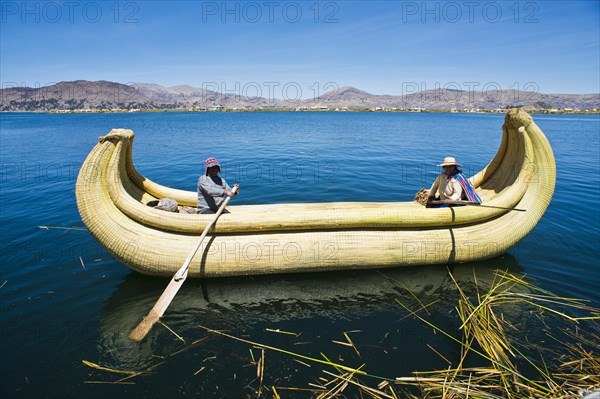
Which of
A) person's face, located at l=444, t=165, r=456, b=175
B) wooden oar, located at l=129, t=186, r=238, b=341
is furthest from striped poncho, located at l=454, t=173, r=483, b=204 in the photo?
wooden oar, located at l=129, t=186, r=238, b=341

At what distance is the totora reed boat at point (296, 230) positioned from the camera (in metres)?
5.34

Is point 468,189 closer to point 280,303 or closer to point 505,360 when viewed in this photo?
point 505,360

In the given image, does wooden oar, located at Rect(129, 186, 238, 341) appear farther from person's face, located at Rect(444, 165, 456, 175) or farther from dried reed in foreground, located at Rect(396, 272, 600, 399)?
person's face, located at Rect(444, 165, 456, 175)

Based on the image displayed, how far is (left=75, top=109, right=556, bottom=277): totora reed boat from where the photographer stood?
5.34m

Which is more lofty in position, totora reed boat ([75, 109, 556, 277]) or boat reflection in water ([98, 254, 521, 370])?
totora reed boat ([75, 109, 556, 277])

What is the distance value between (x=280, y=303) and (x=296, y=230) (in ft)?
4.41

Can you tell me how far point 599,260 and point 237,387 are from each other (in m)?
8.50

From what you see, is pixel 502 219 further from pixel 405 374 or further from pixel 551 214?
pixel 551 214

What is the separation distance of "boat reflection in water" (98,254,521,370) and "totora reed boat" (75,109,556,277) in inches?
14.7

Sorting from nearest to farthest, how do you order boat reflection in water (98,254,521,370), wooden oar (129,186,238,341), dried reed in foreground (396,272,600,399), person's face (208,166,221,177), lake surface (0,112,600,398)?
dried reed in foreground (396,272,600,399), lake surface (0,112,600,398), wooden oar (129,186,238,341), boat reflection in water (98,254,521,370), person's face (208,166,221,177)

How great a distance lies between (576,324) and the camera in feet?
16.3

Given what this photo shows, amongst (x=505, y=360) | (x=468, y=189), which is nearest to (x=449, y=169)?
(x=468, y=189)

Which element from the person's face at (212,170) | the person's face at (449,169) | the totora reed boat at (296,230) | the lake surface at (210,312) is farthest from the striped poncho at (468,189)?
the person's face at (212,170)

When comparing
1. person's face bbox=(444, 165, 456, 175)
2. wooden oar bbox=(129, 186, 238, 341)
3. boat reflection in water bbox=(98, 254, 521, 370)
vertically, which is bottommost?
boat reflection in water bbox=(98, 254, 521, 370)
